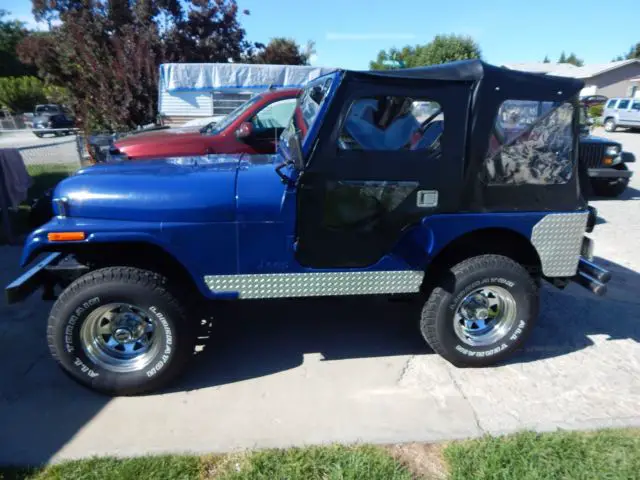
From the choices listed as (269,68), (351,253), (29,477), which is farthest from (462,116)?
(269,68)

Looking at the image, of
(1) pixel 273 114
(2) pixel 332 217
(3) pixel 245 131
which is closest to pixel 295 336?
(2) pixel 332 217

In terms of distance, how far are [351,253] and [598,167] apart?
7640 mm

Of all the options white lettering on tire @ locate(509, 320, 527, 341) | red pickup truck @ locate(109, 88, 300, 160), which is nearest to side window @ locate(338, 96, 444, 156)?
white lettering on tire @ locate(509, 320, 527, 341)

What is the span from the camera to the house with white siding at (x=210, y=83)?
13719 mm

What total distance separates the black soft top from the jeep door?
0.06 meters

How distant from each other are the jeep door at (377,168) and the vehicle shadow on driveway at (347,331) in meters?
0.88

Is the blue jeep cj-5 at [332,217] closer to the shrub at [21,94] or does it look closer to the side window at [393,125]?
the side window at [393,125]

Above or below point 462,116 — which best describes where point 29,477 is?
below

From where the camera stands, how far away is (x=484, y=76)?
2924 mm

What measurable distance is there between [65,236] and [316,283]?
5.15 feet

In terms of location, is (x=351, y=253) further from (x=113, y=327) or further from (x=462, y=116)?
(x=113, y=327)

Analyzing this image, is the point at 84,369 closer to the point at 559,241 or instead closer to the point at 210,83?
the point at 559,241

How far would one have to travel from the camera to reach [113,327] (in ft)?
9.99

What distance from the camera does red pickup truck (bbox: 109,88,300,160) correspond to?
5.84 m
